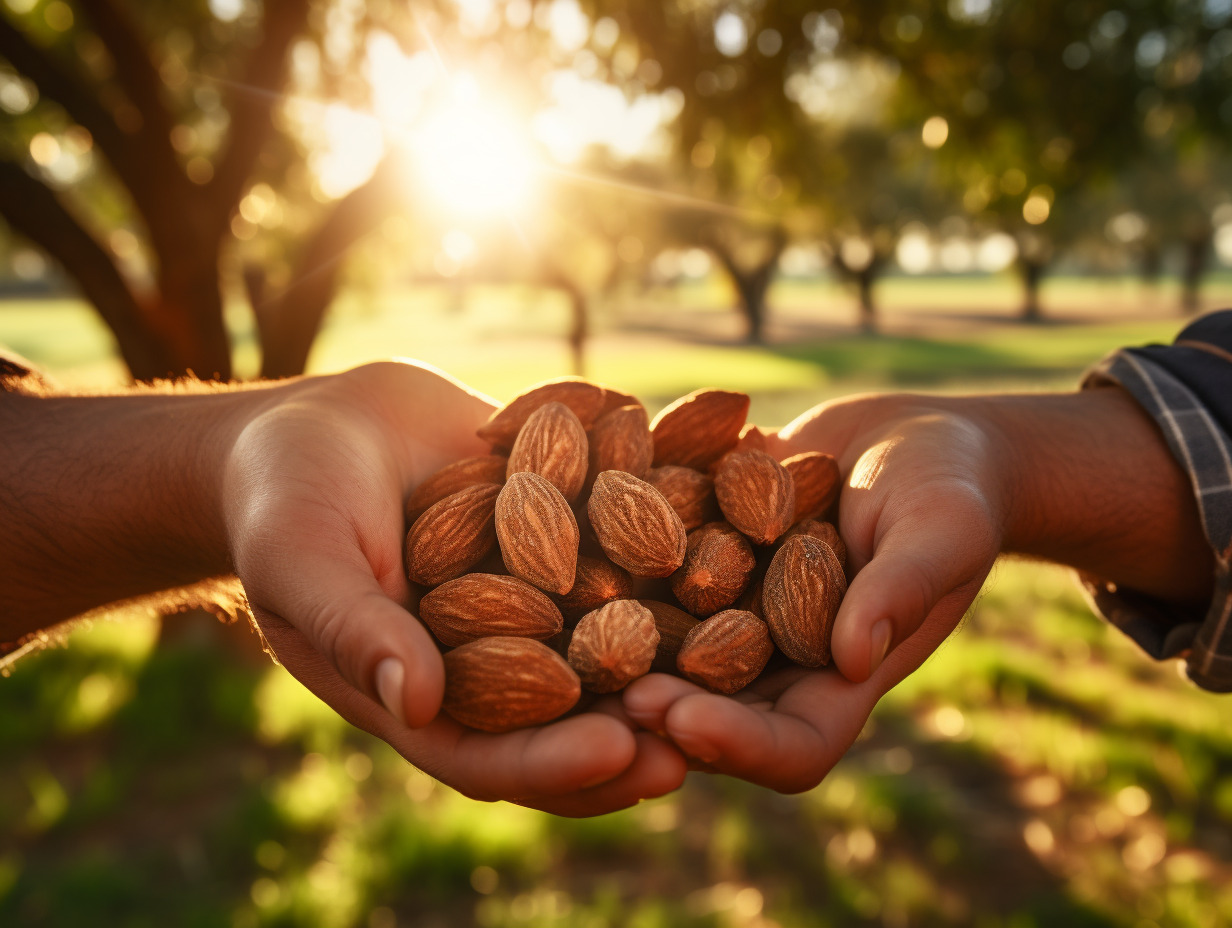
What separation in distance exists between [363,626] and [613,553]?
89 cm

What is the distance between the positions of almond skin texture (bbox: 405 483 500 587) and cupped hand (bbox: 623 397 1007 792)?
579 mm

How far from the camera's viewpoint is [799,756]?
4.78 feet

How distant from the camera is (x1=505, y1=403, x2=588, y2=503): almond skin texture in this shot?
7.51 feet

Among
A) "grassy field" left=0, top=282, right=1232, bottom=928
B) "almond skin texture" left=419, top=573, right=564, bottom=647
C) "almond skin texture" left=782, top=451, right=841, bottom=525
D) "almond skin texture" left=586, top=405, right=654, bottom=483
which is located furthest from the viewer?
"grassy field" left=0, top=282, right=1232, bottom=928

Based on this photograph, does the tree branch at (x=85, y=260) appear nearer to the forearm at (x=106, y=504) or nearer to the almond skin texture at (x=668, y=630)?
the forearm at (x=106, y=504)

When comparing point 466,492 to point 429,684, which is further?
point 466,492

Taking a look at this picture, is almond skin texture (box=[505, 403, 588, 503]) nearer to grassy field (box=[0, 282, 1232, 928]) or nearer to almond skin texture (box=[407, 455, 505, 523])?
almond skin texture (box=[407, 455, 505, 523])

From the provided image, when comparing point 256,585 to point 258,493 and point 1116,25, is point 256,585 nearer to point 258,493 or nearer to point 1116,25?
point 258,493

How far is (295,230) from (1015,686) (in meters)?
9.17

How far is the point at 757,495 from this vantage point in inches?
86.3

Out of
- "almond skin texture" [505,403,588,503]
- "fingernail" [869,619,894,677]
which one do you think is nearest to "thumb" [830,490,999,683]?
"fingernail" [869,619,894,677]

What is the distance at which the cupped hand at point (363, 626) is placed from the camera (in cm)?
136

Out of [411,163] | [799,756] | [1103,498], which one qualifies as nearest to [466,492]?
[799,756]

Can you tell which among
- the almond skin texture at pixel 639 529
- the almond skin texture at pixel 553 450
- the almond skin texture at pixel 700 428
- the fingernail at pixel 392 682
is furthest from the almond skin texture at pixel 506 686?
the almond skin texture at pixel 700 428
